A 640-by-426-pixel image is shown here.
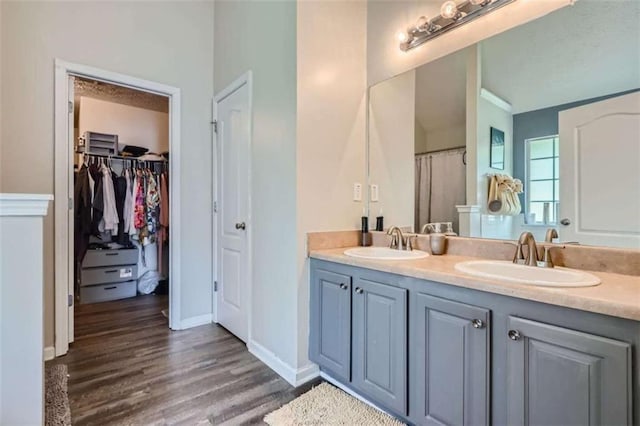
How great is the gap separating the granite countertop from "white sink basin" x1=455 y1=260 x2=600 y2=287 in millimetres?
29

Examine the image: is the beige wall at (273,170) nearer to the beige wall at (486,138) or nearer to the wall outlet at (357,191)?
the wall outlet at (357,191)

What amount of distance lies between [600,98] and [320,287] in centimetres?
165

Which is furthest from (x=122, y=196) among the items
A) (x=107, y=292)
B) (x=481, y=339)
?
(x=481, y=339)

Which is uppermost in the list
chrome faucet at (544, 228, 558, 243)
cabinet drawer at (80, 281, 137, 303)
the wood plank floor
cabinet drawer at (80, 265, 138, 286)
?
chrome faucet at (544, 228, 558, 243)

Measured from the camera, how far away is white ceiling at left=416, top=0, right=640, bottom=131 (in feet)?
4.35

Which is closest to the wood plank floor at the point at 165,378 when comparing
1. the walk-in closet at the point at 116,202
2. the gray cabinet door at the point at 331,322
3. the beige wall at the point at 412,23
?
the gray cabinet door at the point at 331,322

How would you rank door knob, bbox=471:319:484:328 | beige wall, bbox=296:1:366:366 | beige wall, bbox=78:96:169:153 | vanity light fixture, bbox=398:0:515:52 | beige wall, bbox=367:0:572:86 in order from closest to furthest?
door knob, bbox=471:319:484:328, beige wall, bbox=367:0:572:86, vanity light fixture, bbox=398:0:515:52, beige wall, bbox=296:1:366:366, beige wall, bbox=78:96:169:153

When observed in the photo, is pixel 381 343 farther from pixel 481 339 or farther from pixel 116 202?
pixel 116 202

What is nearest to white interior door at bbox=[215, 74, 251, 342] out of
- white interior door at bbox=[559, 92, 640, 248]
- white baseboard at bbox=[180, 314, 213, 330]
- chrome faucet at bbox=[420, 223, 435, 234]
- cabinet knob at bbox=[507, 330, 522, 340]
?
white baseboard at bbox=[180, 314, 213, 330]

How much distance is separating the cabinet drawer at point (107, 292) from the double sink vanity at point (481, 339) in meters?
3.02

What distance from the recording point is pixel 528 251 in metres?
1.44

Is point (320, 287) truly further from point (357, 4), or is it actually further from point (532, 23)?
point (357, 4)

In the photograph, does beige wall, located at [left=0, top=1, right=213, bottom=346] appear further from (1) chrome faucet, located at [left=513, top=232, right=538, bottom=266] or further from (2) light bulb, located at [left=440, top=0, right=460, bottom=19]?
(1) chrome faucet, located at [left=513, top=232, right=538, bottom=266]

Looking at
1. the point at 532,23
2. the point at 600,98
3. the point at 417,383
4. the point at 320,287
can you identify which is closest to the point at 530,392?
the point at 417,383
